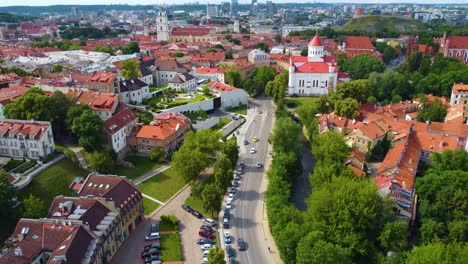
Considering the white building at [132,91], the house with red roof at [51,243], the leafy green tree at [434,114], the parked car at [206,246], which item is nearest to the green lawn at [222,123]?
the white building at [132,91]

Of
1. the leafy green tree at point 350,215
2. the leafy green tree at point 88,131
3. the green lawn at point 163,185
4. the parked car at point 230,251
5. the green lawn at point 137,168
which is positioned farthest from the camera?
the green lawn at point 137,168

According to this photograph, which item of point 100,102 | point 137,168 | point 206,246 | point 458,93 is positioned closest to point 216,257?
point 206,246

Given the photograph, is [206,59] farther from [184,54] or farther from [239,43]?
[239,43]

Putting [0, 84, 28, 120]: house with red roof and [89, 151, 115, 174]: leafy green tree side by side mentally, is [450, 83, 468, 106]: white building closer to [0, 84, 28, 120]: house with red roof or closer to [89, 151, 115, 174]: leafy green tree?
[89, 151, 115, 174]: leafy green tree

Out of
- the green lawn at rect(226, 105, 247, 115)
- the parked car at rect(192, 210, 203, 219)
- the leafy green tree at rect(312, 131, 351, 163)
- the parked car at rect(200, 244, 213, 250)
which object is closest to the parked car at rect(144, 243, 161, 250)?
the parked car at rect(200, 244, 213, 250)

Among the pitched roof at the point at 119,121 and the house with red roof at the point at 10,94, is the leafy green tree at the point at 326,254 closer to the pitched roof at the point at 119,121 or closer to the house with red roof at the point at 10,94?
the pitched roof at the point at 119,121
